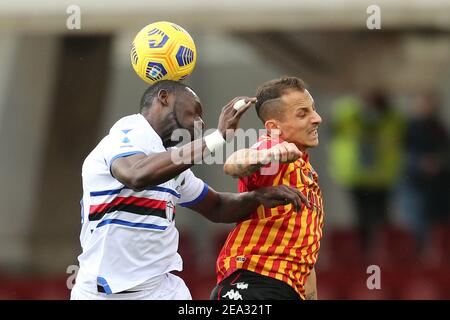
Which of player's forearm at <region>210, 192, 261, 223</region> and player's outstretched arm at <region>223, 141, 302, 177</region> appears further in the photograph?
player's forearm at <region>210, 192, 261, 223</region>

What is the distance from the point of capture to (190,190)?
6.51m

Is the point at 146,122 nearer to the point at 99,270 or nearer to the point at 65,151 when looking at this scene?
the point at 99,270

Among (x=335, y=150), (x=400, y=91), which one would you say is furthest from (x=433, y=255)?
(x=400, y=91)

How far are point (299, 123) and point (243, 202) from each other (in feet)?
1.98

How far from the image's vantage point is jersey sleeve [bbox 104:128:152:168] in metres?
5.73

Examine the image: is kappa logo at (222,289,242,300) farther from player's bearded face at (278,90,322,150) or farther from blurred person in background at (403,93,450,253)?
blurred person in background at (403,93,450,253)

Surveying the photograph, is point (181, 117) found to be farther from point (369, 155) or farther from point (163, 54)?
point (369, 155)

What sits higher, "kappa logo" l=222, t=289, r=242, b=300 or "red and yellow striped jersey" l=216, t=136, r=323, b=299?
"red and yellow striped jersey" l=216, t=136, r=323, b=299

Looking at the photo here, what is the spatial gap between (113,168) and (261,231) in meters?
0.97

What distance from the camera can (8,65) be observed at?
1733cm

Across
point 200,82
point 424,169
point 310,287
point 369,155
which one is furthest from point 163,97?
point 200,82
